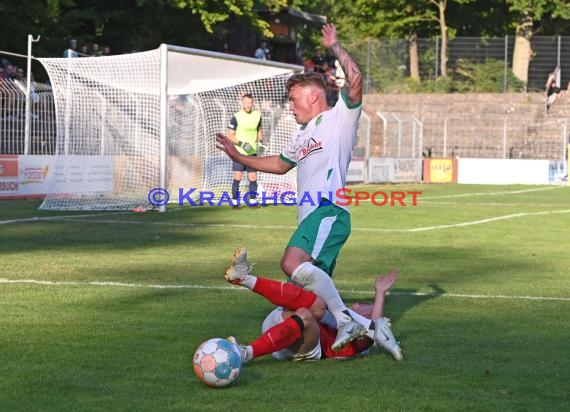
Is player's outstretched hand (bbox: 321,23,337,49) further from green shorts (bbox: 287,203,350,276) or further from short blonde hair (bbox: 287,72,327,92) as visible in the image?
green shorts (bbox: 287,203,350,276)

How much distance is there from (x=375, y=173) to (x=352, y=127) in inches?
1064

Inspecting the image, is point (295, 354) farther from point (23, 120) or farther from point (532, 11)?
point (532, 11)

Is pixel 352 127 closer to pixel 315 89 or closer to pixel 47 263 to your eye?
pixel 315 89

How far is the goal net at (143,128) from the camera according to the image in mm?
20906

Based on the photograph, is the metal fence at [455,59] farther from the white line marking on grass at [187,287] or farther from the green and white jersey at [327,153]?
the green and white jersey at [327,153]

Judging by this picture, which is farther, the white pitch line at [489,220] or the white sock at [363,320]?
the white pitch line at [489,220]

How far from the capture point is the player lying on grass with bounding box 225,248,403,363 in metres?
6.66

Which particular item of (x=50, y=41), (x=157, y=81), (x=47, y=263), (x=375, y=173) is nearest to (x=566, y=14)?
(x=375, y=173)

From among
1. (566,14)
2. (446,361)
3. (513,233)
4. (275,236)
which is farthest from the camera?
(566,14)

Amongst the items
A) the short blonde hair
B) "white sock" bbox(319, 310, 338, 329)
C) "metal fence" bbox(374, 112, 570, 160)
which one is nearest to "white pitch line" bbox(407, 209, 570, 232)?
the short blonde hair

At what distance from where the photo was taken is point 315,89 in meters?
7.68

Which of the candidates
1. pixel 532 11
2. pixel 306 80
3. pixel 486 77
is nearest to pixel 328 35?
pixel 306 80

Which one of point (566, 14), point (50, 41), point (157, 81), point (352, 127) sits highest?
point (566, 14)

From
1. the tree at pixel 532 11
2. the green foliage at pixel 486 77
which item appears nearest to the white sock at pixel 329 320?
the green foliage at pixel 486 77
